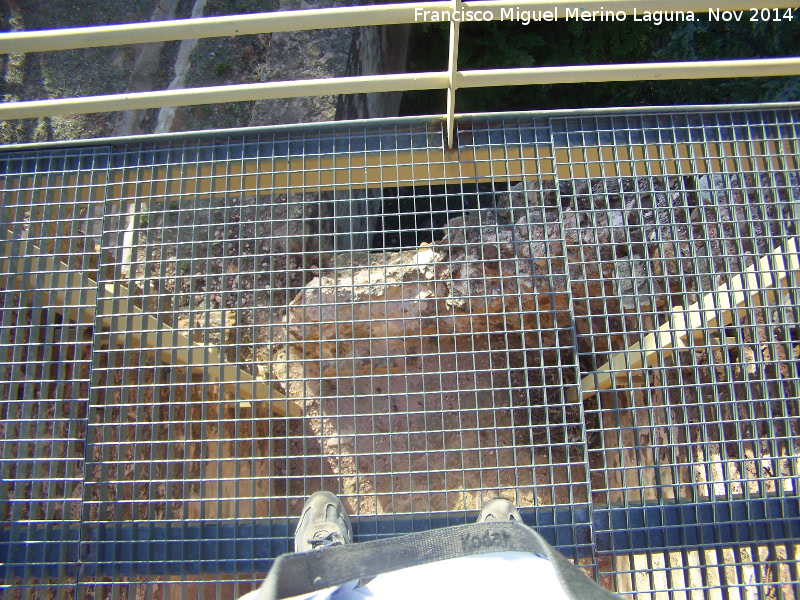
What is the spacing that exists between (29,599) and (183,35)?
2.72m

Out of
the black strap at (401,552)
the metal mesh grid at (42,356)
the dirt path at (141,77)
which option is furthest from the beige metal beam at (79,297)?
the dirt path at (141,77)

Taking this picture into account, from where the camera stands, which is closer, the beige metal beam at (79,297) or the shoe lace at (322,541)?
the shoe lace at (322,541)

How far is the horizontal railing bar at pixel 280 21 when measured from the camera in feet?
6.91

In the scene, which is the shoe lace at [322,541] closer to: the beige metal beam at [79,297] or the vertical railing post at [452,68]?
the beige metal beam at [79,297]

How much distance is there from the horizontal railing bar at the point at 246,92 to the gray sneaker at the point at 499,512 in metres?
1.98

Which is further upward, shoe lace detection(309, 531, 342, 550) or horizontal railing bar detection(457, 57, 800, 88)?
horizontal railing bar detection(457, 57, 800, 88)

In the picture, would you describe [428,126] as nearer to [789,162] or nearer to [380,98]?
[789,162]

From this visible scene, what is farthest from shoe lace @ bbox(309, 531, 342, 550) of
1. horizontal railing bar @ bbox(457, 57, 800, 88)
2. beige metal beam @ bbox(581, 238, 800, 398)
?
horizontal railing bar @ bbox(457, 57, 800, 88)

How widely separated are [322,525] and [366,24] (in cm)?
222

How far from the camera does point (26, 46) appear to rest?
224cm

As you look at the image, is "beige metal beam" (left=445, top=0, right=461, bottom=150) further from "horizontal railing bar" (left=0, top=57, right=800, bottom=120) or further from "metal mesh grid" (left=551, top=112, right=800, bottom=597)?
"metal mesh grid" (left=551, top=112, right=800, bottom=597)

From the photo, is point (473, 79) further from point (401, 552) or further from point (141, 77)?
point (141, 77)

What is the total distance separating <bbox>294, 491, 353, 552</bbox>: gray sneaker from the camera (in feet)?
7.40

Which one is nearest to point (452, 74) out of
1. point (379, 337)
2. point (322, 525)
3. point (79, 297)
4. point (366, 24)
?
point (366, 24)
